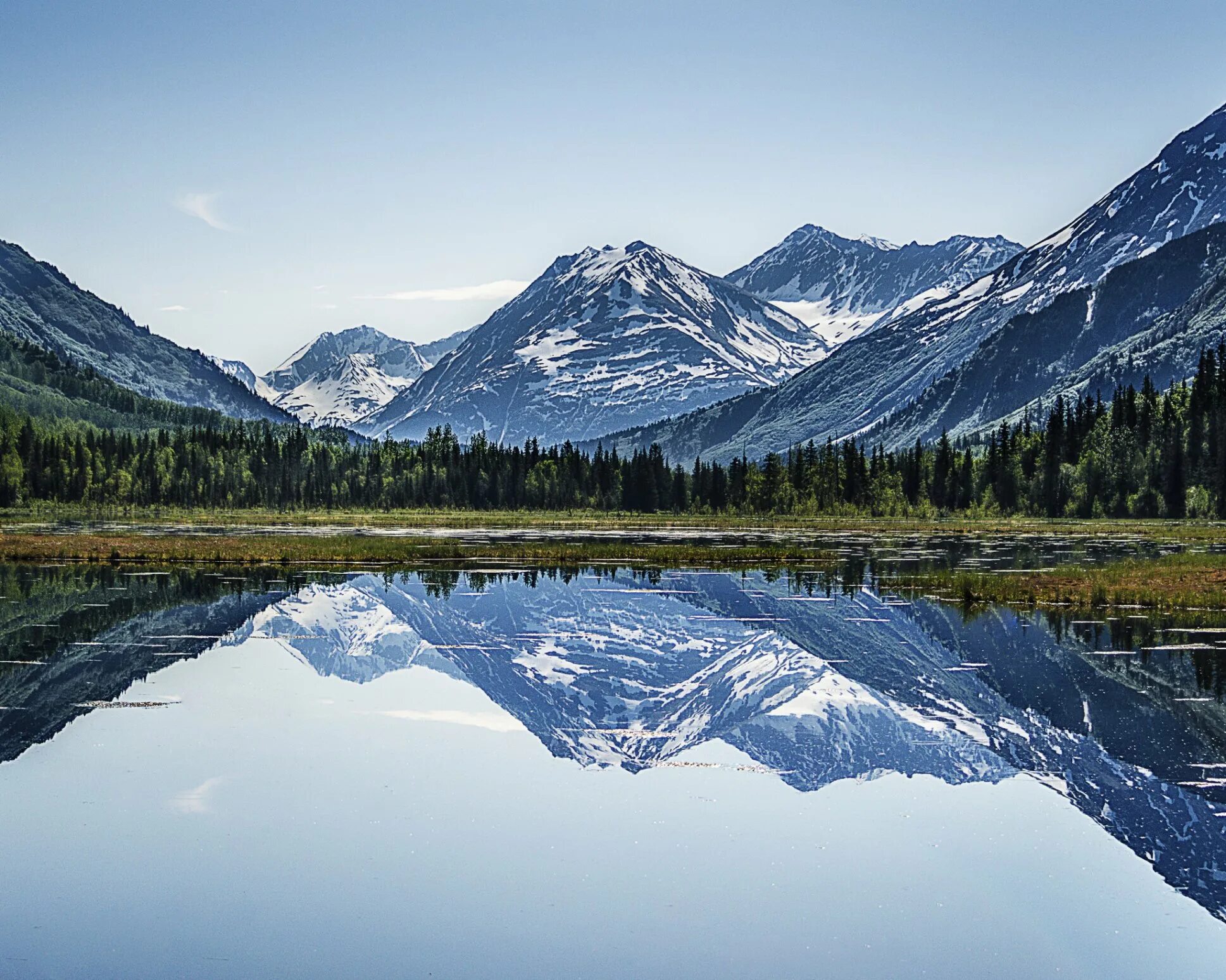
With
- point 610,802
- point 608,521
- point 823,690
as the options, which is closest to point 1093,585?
point 823,690

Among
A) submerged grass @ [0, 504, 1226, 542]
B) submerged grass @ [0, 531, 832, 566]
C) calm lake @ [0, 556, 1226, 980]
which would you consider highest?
calm lake @ [0, 556, 1226, 980]

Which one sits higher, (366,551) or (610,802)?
(610,802)

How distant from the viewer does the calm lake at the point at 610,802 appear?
1542 cm

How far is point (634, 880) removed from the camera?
1759 centimetres

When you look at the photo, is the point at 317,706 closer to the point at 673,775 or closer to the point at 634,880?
the point at 673,775

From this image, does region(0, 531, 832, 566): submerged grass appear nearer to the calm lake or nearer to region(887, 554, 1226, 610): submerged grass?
region(887, 554, 1226, 610): submerged grass

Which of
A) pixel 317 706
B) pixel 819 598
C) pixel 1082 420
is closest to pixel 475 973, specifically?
pixel 317 706

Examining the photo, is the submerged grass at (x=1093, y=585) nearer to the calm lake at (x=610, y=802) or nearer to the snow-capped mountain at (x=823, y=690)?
the snow-capped mountain at (x=823, y=690)

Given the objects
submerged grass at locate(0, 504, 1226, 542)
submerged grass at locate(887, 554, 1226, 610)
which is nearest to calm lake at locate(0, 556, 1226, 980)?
submerged grass at locate(887, 554, 1226, 610)

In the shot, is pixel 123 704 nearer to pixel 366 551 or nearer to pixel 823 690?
pixel 823 690

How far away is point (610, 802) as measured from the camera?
22.2 m

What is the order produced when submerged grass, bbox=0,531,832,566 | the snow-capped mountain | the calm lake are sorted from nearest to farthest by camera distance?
the calm lake < the snow-capped mountain < submerged grass, bbox=0,531,832,566

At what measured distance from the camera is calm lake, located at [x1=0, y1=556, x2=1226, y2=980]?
15422 mm

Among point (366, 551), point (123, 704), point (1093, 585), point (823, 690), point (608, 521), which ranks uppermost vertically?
point (123, 704)
